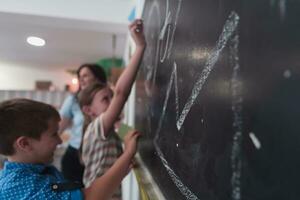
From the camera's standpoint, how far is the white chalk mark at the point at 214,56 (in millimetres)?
329

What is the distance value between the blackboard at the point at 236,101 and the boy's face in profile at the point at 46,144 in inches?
15.1

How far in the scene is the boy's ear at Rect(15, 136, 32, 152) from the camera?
2.51 ft

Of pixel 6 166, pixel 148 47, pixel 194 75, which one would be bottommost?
pixel 6 166

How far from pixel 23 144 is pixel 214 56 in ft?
1.95

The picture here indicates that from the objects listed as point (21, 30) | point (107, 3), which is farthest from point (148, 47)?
point (21, 30)

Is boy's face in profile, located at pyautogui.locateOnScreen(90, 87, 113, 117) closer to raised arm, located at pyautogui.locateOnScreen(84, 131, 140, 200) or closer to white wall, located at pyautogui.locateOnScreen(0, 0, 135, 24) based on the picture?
raised arm, located at pyautogui.locateOnScreen(84, 131, 140, 200)

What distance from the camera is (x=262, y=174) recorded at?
0.86ft

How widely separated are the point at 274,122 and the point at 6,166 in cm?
73

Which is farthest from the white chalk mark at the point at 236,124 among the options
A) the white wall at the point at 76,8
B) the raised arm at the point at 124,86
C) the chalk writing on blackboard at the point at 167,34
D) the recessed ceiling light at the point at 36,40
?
the recessed ceiling light at the point at 36,40

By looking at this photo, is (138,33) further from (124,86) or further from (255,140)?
(255,140)

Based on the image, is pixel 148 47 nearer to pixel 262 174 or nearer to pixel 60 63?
pixel 262 174

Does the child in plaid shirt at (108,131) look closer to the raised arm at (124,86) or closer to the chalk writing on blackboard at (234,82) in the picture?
the raised arm at (124,86)

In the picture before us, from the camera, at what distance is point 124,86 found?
42.7 inches

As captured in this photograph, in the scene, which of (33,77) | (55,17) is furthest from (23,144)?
(33,77)
